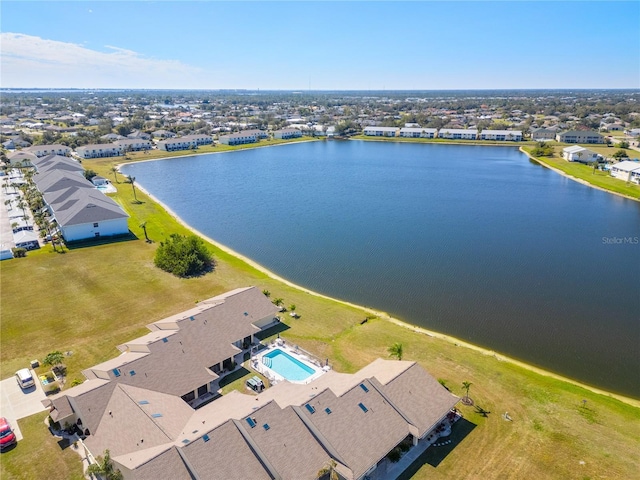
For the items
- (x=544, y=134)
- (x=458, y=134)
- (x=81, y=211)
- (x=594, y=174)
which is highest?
(x=544, y=134)

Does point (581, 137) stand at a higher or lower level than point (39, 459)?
higher

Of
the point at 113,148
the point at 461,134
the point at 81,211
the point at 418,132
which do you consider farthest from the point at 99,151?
the point at 461,134

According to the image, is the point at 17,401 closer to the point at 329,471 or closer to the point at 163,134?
the point at 329,471

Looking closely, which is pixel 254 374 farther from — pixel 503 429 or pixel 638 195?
pixel 638 195

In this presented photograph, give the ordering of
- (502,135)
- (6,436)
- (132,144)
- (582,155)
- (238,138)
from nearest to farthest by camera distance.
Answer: (6,436), (582,155), (132,144), (238,138), (502,135)

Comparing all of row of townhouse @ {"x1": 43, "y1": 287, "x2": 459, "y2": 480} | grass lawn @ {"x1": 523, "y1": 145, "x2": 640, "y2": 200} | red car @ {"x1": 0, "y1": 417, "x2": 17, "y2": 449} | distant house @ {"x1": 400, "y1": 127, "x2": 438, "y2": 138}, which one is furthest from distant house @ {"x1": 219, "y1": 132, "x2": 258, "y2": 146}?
red car @ {"x1": 0, "y1": 417, "x2": 17, "y2": 449}

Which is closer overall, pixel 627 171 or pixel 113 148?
pixel 627 171
